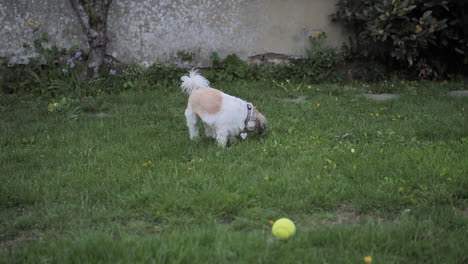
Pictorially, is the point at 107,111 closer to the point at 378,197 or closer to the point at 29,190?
the point at 29,190

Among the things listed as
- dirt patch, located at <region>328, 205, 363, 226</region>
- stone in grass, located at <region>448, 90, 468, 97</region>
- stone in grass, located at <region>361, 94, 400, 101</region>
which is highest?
stone in grass, located at <region>448, 90, 468, 97</region>

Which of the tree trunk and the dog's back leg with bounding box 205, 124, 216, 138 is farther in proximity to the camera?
the tree trunk

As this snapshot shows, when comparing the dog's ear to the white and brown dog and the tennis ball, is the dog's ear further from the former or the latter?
the tennis ball

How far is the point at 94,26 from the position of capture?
297 inches

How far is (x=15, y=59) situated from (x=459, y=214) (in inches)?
277

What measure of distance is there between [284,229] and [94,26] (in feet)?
18.9

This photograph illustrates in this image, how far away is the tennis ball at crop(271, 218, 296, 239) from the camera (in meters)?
2.91

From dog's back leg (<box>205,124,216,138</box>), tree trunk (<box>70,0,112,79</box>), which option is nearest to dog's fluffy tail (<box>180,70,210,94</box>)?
dog's back leg (<box>205,124,216,138</box>)

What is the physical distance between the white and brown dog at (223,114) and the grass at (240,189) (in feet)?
0.58

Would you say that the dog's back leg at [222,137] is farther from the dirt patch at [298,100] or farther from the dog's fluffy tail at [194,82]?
the dirt patch at [298,100]

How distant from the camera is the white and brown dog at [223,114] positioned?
465cm

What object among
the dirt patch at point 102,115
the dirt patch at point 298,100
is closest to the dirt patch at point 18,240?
the dirt patch at point 102,115

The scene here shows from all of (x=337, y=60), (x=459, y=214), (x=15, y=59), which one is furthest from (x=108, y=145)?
(x=337, y=60)

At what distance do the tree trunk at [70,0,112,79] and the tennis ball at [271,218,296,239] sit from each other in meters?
5.42
